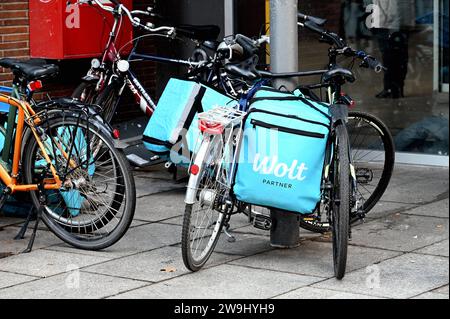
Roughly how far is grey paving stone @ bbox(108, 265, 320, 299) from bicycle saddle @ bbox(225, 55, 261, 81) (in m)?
1.17

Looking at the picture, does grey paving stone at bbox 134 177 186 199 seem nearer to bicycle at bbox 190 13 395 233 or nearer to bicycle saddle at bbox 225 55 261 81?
bicycle at bbox 190 13 395 233

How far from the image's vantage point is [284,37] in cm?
629

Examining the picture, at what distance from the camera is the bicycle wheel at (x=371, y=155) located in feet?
22.8

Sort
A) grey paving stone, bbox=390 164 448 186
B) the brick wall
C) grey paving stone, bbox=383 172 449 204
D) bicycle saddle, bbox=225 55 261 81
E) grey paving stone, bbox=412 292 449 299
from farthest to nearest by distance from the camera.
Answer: the brick wall → grey paving stone, bbox=390 164 448 186 → grey paving stone, bbox=383 172 449 204 → bicycle saddle, bbox=225 55 261 81 → grey paving stone, bbox=412 292 449 299

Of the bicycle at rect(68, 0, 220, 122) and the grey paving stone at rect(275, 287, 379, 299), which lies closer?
the grey paving stone at rect(275, 287, 379, 299)

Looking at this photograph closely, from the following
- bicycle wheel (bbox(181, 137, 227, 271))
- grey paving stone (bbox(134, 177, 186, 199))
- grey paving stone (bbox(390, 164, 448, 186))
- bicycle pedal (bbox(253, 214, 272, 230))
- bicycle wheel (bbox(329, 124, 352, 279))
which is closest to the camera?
bicycle wheel (bbox(329, 124, 352, 279))

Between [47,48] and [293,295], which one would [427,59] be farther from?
[293,295]

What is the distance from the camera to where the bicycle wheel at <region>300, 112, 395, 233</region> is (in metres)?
6.95

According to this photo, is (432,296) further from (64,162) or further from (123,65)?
(123,65)

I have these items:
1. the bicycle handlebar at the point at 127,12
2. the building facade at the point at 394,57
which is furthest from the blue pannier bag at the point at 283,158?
the building facade at the point at 394,57

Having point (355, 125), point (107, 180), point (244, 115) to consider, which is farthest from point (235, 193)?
point (355, 125)

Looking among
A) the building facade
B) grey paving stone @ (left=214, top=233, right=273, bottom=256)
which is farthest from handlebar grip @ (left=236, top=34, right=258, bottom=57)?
the building facade

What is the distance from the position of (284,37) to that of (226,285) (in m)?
1.63

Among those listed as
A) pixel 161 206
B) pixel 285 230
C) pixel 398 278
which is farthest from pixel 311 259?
pixel 161 206
